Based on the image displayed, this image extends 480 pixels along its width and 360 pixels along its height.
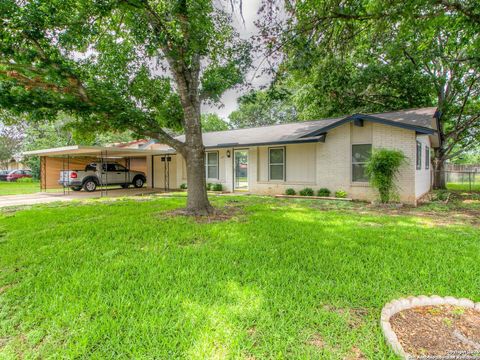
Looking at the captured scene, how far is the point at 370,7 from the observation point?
7414 millimetres

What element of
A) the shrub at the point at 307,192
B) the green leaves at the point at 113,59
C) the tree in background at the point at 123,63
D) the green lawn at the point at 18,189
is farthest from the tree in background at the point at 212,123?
the green leaves at the point at 113,59

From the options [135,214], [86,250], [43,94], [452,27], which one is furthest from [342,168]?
[43,94]

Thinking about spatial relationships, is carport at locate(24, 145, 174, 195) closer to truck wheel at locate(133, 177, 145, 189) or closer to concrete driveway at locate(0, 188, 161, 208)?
truck wheel at locate(133, 177, 145, 189)

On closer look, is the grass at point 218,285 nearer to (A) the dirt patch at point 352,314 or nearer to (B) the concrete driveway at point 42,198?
(A) the dirt patch at point 352,314

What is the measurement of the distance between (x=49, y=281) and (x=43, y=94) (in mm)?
4881

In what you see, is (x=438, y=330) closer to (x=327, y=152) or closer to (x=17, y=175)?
(x=327, y=152)

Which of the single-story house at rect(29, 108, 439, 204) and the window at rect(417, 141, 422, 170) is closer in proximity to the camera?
the single-story house at rect(29, 108, 439, 204)

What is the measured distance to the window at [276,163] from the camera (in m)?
12.6

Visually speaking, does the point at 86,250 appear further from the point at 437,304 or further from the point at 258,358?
the point at 437,304

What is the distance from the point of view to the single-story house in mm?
9414

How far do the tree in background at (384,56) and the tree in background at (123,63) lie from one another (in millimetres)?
1889

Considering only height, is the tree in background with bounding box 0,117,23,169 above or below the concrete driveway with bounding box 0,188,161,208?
above

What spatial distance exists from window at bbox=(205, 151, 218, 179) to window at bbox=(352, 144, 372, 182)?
7.40m

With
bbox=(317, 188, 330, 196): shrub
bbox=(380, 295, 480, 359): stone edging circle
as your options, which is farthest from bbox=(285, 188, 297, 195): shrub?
bbox=(380, 295, 480, 359): stone edging circle
